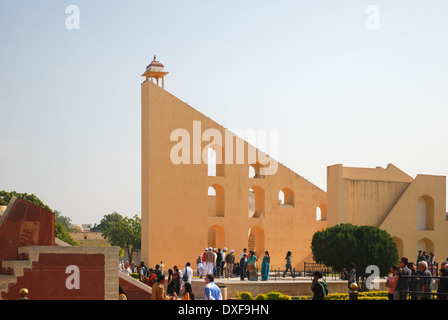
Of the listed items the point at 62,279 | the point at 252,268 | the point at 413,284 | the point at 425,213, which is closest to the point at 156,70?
the point at 252,268

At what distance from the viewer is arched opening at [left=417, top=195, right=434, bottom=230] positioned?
27641 mm

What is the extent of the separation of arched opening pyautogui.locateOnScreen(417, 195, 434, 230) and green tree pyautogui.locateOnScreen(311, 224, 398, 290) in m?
7.47

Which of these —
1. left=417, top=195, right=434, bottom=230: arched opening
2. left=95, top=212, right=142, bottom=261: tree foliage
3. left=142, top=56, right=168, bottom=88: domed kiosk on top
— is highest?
left=142, top=56, right=168, bottom=88: domed kiosk on top

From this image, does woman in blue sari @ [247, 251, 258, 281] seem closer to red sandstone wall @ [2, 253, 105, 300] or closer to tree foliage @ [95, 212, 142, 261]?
red sandstone wall @ [2, 253, 105, 300]

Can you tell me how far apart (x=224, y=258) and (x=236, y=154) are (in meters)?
6.41

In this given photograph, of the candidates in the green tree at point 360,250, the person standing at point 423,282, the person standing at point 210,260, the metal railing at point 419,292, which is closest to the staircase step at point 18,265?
the metal railing at point 419,292

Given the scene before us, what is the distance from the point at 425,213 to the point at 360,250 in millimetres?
8817

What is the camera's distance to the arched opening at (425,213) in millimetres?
27641

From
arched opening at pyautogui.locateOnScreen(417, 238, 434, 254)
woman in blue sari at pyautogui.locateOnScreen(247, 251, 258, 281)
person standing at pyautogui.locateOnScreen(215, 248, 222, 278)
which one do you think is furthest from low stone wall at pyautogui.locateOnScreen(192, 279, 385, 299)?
arched opening at pyautogui.locateOnScreen(417, 238, 434, 254)

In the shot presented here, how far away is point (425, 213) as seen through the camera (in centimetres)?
2797

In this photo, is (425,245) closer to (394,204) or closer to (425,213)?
(425,213)
